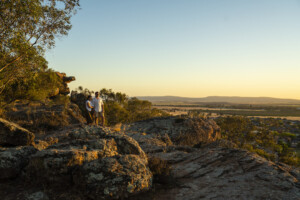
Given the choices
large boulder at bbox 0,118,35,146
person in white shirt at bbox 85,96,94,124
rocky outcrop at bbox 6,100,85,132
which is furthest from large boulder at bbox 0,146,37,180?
rocky outcrop at bbox 6,100,85,132

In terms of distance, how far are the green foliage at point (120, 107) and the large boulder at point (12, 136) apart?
18.5 metres

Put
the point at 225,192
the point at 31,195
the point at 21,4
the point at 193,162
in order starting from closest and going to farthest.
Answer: the point at 31,195 < the point at 225,192 < the point at 193,162 < the point at 21,4

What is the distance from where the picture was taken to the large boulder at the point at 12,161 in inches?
241

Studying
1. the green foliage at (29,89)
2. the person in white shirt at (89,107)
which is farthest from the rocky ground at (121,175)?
the green foliage at (29,89)

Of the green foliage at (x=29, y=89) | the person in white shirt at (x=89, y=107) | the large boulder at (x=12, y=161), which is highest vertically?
the green foliage at (x=29, y=89)

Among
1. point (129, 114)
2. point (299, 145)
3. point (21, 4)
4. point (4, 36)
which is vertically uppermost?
point (21, 4)

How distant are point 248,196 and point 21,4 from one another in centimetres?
1714

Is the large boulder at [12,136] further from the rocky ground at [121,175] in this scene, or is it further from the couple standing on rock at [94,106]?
the couple standing on rock at [94,106]

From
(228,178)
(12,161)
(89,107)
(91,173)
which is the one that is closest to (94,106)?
(89,107)

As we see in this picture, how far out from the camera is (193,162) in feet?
27.1

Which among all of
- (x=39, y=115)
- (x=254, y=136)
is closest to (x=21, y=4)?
(x=39, y=115)

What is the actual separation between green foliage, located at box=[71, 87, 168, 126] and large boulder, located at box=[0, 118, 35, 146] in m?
18.5

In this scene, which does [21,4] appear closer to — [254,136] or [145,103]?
[145,103]

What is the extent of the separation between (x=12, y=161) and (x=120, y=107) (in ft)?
90.8
